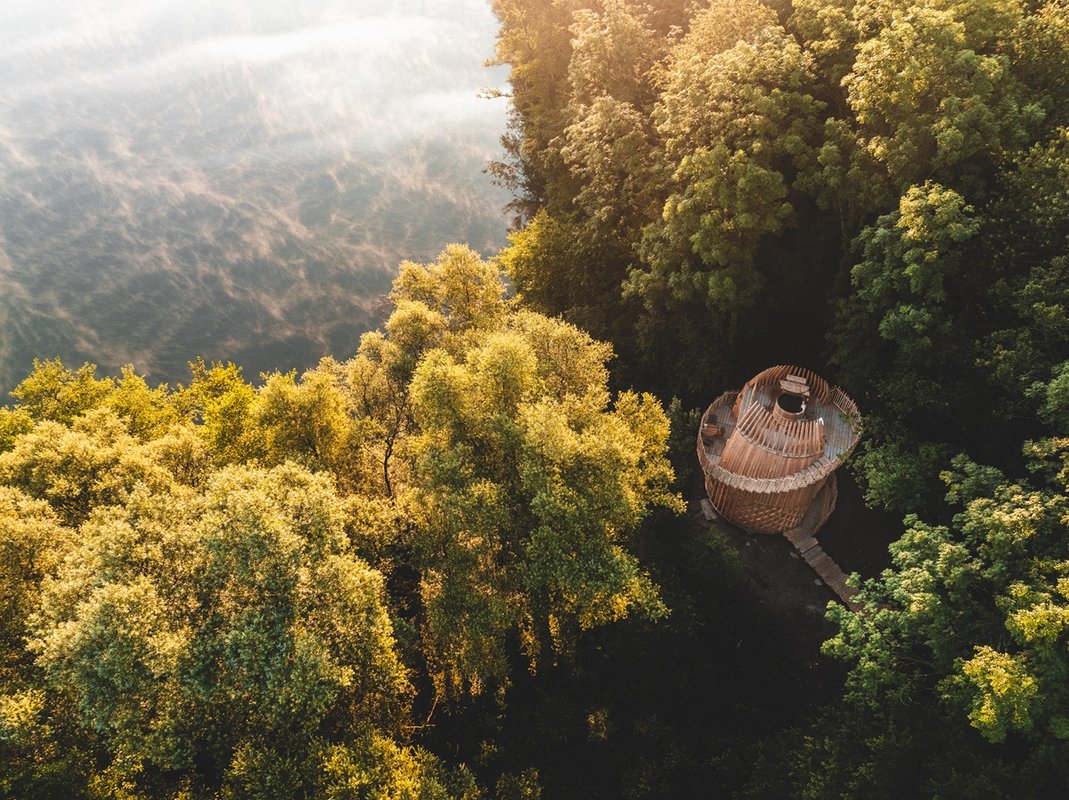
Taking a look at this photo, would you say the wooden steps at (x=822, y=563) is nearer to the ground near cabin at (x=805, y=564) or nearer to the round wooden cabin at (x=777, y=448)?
the ground near cabin at (x=805, y=564)

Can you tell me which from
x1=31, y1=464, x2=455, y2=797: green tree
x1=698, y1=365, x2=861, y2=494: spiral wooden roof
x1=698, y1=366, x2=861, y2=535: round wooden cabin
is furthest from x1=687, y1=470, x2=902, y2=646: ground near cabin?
x1=31, y1=464, x2=455, y2=797: green tree

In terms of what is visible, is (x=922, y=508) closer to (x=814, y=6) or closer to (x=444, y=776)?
(x=444, y=776)

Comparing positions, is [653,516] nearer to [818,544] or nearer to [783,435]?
[783,435]

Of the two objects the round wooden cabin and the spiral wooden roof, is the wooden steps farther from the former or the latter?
the spiral wooden roof

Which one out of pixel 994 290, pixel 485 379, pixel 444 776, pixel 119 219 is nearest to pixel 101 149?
pixel 119 219

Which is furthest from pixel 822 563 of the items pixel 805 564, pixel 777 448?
pixel 777 448

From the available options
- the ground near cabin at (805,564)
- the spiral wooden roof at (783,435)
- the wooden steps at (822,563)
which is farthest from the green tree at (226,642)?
the wooden steps at (822,563)
